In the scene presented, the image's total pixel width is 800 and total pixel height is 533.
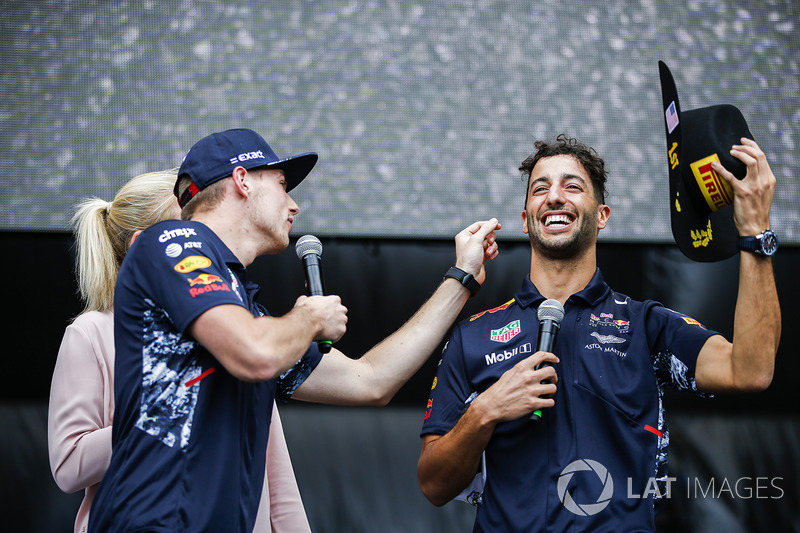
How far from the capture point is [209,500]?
1376mm

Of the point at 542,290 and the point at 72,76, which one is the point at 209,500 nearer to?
the point at 542,290

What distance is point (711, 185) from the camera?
174cm

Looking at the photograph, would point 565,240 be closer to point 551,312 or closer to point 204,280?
point 551,312

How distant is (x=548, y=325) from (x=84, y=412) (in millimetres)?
1085

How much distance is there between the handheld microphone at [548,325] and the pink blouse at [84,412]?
2.46 feet

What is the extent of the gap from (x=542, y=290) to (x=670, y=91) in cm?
62

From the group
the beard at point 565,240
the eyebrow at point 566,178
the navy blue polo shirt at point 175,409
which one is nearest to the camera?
the navy blue polo shirt at point 175,409

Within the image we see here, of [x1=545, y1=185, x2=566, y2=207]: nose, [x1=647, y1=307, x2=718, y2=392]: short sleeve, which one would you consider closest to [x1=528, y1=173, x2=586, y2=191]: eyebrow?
[x1=545, y1=185, x2=566, y2=207]: nose

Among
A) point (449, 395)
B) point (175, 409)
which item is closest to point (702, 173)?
point (449, 395)

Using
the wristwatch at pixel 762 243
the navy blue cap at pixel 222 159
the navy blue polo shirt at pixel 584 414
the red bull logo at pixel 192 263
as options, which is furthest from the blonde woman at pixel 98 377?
the wristwatch at pixel 762 243

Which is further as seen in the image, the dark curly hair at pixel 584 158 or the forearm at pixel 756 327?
the dark curly hair at pixel 584 158

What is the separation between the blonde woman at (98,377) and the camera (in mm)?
1769

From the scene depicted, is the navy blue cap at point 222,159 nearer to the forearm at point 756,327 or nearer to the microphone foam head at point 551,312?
the microphone foam head at point 551,312

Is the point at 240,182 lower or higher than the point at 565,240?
higher
